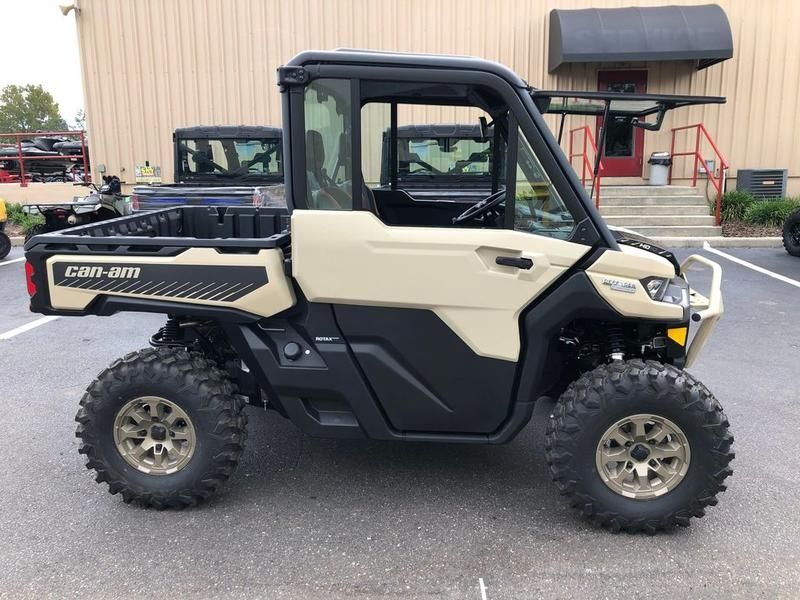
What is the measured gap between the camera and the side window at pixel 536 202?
9.64ft

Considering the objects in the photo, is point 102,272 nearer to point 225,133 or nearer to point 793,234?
point 225,133

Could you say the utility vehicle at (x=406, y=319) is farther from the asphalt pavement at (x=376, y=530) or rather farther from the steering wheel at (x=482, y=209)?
the asphalt pavement at (x=376, y=530)

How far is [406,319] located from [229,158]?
827 cm

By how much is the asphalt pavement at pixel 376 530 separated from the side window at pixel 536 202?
1428 mm

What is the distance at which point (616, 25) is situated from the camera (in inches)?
518

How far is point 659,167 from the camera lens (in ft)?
47.1

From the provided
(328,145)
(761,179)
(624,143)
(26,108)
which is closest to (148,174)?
(624,143)

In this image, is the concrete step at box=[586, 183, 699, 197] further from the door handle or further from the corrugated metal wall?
the door handle

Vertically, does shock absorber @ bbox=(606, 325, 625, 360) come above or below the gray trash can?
below

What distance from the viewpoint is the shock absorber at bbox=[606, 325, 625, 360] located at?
3270mm

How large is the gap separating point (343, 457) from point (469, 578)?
1301mm

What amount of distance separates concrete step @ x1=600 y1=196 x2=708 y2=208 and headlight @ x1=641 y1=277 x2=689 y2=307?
10.8 meters

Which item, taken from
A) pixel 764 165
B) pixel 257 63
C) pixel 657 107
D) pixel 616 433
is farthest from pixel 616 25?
pixel 616 433

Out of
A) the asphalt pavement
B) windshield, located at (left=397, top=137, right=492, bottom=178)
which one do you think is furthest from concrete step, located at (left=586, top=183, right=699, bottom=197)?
the asphalt pavement
